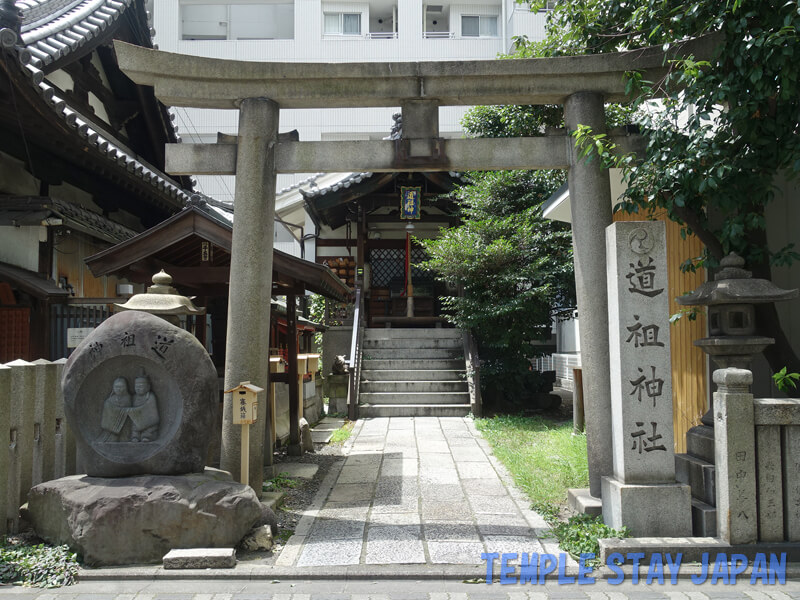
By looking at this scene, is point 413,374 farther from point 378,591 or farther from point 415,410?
point 378,591

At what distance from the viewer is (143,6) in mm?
14273

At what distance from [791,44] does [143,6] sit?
1383cm

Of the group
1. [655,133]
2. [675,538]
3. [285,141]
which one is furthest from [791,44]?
[285,141]

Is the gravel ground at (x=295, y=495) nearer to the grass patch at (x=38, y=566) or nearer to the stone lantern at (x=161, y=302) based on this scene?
the grass patch at (x=38, y=566)

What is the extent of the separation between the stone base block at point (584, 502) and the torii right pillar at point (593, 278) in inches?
4.8

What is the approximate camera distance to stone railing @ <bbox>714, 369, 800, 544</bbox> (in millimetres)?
5223

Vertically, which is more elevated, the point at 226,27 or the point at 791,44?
the point at 226,27

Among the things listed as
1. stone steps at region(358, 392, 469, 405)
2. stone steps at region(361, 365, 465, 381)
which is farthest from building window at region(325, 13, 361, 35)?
stone steps at region(358, 392, 469, 405)

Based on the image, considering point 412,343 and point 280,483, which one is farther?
point 412,343

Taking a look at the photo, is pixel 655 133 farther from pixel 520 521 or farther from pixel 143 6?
pixel 143 6

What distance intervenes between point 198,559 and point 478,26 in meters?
28.1

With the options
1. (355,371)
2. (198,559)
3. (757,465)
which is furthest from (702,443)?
(355,371)

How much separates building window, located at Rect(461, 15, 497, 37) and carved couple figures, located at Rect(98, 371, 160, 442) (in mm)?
26565

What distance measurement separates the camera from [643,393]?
5.67 metres
